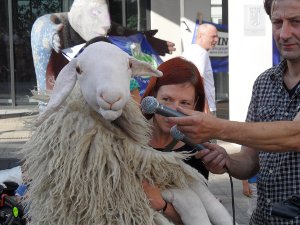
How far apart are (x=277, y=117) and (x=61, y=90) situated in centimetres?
88

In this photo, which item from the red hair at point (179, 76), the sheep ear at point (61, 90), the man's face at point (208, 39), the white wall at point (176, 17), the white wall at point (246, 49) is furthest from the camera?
the white wall at point (176, 17)

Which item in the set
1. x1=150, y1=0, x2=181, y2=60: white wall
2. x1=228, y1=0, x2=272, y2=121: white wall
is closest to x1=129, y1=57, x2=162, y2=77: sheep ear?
x1=228, y1=0, x2=272, y2=121: white wall

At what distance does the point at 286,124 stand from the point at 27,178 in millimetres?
955

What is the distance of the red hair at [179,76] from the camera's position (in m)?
2.44

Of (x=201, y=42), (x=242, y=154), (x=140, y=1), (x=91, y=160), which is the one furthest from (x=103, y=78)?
(x=140, y=1)

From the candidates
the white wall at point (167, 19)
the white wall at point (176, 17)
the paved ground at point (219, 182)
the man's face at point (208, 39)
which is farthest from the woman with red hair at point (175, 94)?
the white wall at point (167, 19)

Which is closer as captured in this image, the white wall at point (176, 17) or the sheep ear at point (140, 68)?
the sheep ear at point (140, 68)

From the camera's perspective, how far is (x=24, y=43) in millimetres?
14344

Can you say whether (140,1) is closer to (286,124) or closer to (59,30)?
(59,30)

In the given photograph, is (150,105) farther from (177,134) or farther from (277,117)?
(277,117)

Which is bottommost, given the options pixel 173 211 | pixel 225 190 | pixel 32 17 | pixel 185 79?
pixel 225 190

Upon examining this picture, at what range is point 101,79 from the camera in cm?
190

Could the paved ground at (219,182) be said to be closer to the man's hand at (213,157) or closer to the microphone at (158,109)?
the microphone at (158,109)

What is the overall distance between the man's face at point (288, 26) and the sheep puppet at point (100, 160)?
1.80ft
